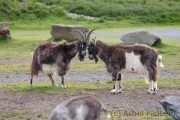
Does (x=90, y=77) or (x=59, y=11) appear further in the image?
(x=59, y=11)

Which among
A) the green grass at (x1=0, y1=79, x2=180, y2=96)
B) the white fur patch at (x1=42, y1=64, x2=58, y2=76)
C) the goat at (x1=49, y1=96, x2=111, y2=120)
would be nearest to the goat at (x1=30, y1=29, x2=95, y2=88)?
the white fur patch at (x1=42, y1=64, x2=58, y2=76)

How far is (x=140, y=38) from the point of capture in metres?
25.7

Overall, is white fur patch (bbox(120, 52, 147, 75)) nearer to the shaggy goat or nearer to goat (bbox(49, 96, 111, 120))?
the shaggy goat

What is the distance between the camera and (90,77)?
1802 centimetres

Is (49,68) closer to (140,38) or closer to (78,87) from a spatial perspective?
(78,87)

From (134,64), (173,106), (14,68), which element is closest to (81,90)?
(134,64)

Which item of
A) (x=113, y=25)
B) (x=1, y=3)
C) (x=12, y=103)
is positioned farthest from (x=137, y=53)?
(x=1, y=3)

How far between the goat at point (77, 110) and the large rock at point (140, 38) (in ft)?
55.7

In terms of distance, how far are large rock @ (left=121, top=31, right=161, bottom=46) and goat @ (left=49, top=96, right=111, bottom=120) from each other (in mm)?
16982

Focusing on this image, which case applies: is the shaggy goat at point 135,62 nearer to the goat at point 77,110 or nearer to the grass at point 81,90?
the grass at point 81,90

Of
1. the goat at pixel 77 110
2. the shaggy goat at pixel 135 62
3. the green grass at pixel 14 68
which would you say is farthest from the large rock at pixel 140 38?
the goat at pixel 77 110

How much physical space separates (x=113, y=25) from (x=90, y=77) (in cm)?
2177

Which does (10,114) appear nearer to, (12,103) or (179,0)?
(12,103)

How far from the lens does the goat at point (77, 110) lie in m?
8.27
